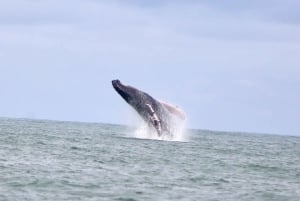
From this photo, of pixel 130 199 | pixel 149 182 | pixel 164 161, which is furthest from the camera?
pixel 164 161

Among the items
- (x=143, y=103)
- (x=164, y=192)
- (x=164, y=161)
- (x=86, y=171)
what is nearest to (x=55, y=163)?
(x=86, y=171)

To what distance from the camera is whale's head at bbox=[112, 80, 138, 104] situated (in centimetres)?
4856

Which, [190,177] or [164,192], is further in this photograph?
[190,177]

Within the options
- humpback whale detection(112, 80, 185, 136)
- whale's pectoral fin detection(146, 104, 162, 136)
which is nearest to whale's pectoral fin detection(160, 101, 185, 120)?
humpback whale detection(112, 80, 185, 136)

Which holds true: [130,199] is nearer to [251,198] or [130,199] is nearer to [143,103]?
[251,198]

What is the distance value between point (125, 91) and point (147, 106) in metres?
1.84

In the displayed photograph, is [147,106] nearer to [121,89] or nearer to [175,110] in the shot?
[175,110]

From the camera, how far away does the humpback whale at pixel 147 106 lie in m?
48.9

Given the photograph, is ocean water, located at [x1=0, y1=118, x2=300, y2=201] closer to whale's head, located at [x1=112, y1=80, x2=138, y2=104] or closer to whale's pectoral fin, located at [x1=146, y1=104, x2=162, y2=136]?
whale's pectoral fin, located at [x1=146, y1=104, x2=162, y2=136]

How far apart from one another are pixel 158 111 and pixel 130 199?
26.2m

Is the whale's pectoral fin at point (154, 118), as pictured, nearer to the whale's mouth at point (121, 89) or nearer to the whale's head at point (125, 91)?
the whale's head at point (125, 91)

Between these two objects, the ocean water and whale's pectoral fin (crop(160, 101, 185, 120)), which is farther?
whale's pectoral fin (crop(160, 101, 185, 120))

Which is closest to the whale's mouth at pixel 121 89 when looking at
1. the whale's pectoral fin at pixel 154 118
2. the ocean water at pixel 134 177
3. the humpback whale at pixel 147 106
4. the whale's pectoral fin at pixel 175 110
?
the humpback whale at pixel 147 106

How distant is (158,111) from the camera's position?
50.0 meters
